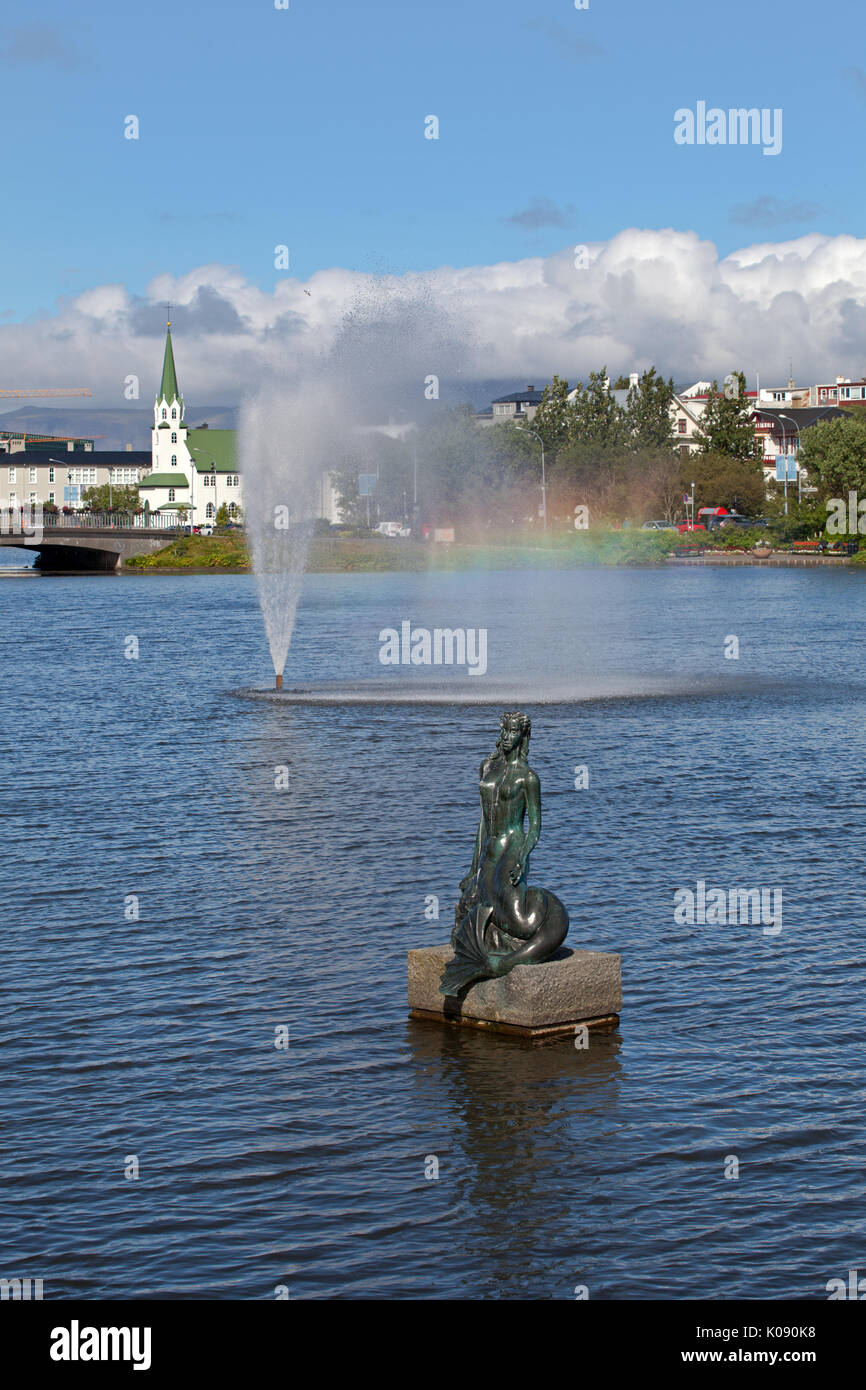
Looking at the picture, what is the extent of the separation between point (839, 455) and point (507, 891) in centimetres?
14979

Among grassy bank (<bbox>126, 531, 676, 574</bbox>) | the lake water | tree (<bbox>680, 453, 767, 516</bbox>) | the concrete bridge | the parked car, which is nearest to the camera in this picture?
the lake water

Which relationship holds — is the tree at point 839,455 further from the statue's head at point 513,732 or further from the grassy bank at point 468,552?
the statue's head at point 513,732

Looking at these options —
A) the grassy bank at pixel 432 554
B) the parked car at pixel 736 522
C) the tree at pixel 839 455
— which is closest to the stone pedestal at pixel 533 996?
the grassy bank at pixel 432 554

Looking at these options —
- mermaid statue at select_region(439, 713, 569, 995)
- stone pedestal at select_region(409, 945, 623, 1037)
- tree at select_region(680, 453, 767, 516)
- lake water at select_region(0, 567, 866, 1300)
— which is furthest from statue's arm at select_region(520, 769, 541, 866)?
tree at select_region(680, 453, 767, 516)

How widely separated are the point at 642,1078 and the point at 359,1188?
366cm

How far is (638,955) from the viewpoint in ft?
68.2

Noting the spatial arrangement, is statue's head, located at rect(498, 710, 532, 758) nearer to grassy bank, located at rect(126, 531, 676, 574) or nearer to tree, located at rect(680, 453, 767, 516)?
grassy bank, located at rect(126, 531, 676, 574)

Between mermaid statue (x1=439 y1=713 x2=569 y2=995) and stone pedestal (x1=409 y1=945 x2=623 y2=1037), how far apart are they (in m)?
0.22

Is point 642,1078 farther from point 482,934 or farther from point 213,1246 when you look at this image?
point 213,1246

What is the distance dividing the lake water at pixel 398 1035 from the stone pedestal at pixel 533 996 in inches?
10.4

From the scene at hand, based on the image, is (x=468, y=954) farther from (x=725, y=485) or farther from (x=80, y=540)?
(x=725, y=485)

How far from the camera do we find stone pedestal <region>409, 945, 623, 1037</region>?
672 inches

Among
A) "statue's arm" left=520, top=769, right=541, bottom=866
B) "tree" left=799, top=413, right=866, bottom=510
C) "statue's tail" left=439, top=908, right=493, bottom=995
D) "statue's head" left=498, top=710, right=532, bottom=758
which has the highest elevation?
"tree" left=799, top=413, right=866, bottom=510

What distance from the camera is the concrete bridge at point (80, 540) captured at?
6565 inches
